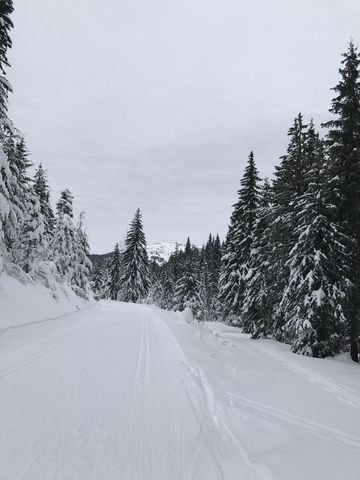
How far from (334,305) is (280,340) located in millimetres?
9340

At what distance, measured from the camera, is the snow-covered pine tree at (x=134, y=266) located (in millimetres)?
47094

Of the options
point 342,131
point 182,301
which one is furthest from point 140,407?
point 182,301

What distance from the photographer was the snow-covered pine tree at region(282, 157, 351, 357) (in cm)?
1447

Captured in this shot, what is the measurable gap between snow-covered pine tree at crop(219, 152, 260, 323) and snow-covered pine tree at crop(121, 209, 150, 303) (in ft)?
64.7

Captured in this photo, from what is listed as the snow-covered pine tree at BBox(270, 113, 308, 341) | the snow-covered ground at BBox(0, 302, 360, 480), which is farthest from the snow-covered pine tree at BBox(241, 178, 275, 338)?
the snow-covered ground at BBox(0, 302, 360, 480)

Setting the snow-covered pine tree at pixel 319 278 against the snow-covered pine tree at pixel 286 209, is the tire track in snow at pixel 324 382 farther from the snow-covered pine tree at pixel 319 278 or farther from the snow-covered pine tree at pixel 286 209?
the snow-covered pine tree at pixel 286 209

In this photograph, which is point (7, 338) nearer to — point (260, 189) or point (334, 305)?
point (334, 305)

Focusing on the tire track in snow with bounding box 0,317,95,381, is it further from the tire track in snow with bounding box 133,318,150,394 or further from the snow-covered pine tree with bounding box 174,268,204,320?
the snow-covered pine tree with bounding box 174,268,204,320

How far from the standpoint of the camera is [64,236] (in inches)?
1281

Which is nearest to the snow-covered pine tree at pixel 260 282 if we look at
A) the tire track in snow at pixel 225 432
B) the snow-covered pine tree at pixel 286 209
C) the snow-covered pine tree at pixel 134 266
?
the snow-covered pine tree at pixel 286 209

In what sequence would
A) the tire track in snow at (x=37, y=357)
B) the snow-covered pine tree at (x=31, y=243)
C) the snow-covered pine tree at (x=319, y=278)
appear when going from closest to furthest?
the tire track in snow at (x=37, y=357) → the snow-covered pine tree at (x=319, y=278) → the snow-covered pine tree at (x=31, y=243)

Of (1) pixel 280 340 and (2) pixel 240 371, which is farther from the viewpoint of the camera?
(1) pixel 280 340

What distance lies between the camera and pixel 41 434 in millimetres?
3902

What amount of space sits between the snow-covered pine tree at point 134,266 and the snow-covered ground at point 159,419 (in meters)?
38.1
